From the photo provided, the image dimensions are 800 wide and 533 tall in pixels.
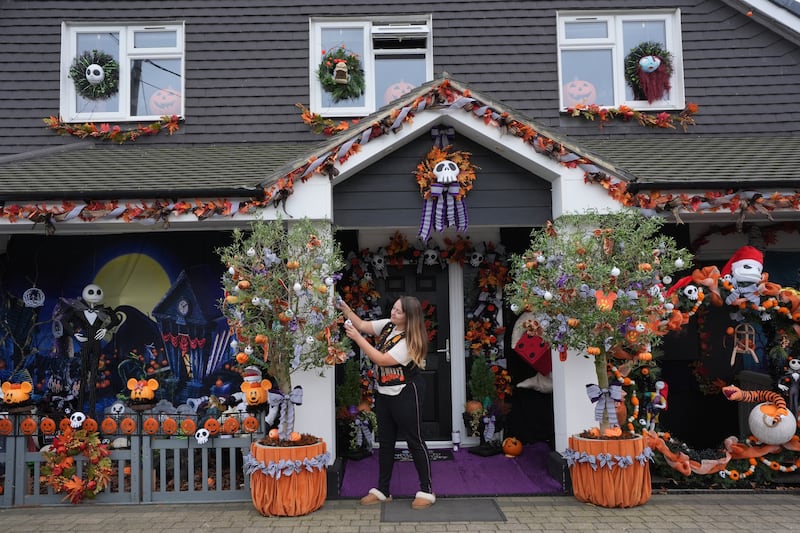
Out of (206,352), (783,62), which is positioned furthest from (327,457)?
(783,62)

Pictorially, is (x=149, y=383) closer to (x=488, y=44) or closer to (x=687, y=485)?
(x=687, y=485)

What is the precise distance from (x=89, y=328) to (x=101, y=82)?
3264 millimetres

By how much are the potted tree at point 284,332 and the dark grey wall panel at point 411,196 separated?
2.83 feet

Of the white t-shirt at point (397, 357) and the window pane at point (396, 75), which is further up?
the window pane at point (396, 75)

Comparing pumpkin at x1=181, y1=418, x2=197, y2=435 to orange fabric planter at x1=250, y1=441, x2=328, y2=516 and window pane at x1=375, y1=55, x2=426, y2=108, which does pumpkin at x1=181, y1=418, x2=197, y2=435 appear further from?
window pane at x1=375, y1=55, x2=426, y2=108

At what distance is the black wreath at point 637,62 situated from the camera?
7.45m

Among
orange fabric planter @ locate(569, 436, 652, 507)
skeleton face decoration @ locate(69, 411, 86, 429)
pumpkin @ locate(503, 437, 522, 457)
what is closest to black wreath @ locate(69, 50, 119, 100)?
skeleton face decoration @ locate(69, 411, 86, 429)

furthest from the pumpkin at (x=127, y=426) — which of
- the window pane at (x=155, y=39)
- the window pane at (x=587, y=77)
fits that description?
the window pane at (x=587, y=77)

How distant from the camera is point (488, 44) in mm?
7527

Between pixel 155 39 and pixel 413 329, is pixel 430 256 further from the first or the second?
pixel 155 39

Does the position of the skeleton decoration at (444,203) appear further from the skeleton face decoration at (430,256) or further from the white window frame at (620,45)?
the white window frame at (620,45)

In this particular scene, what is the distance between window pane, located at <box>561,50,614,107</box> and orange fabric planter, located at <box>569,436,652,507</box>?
4.37 metres

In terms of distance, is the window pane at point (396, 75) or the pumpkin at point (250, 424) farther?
the window pane at point (396, 75)

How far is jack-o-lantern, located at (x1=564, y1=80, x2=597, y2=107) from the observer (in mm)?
7500
